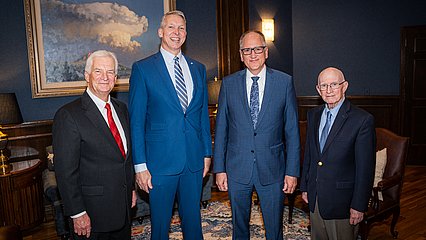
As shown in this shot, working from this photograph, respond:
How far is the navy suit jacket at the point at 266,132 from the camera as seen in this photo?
256 cm

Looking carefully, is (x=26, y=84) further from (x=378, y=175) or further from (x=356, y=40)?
(x=356, y=40)

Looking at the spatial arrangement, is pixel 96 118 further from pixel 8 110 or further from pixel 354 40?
pixel 354 40

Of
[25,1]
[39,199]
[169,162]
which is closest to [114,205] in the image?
[169,162]

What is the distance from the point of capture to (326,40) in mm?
6793

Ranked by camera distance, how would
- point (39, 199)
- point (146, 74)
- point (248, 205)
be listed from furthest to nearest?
1. point (39, 199)
2. point (248, 205)
3. point (146, 74)

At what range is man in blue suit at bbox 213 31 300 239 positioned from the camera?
101 inches

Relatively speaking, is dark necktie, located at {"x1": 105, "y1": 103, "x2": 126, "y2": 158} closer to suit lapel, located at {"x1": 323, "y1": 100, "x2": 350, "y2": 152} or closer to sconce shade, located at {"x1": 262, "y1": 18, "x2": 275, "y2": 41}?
suit lapel, located at {"x1": 323, "y1": 100, "x2": 350, "y2": 152}

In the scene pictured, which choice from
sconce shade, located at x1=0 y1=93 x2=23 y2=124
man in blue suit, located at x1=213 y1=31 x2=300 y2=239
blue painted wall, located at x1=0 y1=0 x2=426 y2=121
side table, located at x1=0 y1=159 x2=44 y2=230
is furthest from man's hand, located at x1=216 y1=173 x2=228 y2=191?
blue painted wall, located at x1=0 y1=0 x2=426 y2=121

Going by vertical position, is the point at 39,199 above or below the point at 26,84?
below

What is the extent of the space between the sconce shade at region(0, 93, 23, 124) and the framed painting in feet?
2.11

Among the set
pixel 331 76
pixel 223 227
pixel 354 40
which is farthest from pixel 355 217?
pixel 354 40

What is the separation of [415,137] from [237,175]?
192 inches

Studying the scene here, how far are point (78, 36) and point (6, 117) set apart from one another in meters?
1.34

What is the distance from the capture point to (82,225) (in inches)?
84.9
